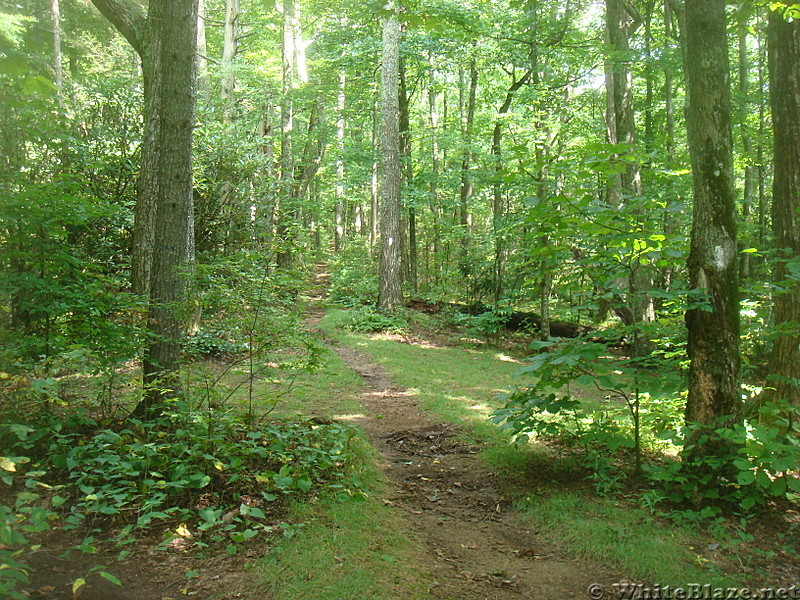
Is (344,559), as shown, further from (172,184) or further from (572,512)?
(172,184)

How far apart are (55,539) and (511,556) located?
3.19 m

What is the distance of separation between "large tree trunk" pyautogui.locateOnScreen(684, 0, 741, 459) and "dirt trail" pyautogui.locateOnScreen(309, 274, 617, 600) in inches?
63.2

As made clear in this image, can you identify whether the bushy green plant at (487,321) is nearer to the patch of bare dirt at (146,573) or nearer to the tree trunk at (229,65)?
the tree trunk at (229,65)

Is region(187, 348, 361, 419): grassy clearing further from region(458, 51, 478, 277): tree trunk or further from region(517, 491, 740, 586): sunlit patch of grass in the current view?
region(458, 51, 478, 277): tree trunk

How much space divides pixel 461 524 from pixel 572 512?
93 centimetres

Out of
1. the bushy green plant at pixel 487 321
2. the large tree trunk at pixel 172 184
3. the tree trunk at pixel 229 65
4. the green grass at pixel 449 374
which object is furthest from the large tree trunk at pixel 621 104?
the tree trunk at pixel 229 65

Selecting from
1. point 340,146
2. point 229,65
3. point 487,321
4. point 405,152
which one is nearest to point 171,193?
point 487,321

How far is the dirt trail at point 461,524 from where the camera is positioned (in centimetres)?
340

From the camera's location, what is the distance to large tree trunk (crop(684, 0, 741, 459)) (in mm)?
4121

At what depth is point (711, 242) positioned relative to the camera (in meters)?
4.22

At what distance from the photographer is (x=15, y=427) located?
2756 mm

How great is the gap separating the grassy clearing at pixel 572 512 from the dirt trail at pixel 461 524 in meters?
0.17

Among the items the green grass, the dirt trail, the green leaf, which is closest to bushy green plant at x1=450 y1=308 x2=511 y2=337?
the green grass

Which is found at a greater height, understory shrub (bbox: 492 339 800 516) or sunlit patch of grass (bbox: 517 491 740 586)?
understory shrub (bbox: 492 339 800 516)
